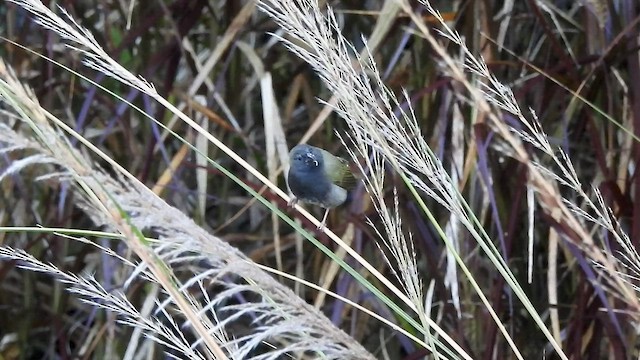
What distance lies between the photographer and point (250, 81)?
185 cm

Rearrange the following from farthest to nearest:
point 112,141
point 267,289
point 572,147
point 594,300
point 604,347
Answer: point 112,141, point 572,147, point 604,347, point 594,300, point 267,289

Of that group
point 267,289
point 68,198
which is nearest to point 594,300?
point 267,289

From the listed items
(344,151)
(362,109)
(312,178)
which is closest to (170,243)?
(362,109)

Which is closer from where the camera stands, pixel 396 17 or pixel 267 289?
pixel 267 289

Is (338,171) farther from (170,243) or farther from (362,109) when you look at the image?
(170,243)

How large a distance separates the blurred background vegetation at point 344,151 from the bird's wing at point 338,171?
0.21 ft

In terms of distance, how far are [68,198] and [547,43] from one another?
1.02 metres

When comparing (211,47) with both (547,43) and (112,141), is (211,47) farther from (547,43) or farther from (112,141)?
(547,43)

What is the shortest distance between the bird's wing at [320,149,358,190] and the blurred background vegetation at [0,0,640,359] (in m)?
0.07

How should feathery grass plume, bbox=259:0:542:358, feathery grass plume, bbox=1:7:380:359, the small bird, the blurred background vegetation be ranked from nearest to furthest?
feathery grass plume, bbox=1:7:380:359, feathery grass plume, bbox=259:0:542:358, the small bird, the blurred background vegetation

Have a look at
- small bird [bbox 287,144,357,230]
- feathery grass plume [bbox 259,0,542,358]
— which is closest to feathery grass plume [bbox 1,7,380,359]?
feathery grass plume [bbox 259,0,542,358]

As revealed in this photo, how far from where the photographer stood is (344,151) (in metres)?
1.69

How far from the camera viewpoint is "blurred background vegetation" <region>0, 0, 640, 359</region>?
1.39 meters

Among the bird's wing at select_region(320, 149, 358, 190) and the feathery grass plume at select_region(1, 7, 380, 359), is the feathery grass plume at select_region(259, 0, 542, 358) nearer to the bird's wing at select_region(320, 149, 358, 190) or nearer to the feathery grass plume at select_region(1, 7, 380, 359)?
the feathery grass plume at select_region(1, 7, 380, 359)
